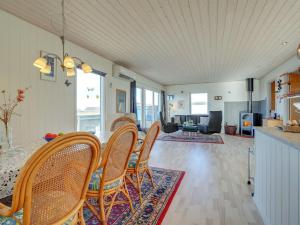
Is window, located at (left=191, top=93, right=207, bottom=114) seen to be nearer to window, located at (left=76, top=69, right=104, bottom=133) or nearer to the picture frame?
window, located at (left=76, top=69, right=104, bottom=133)

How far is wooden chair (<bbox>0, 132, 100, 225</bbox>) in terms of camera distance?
763 mm

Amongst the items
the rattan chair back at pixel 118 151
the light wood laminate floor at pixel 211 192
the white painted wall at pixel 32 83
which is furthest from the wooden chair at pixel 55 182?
the white painted wall at pixel 32 83

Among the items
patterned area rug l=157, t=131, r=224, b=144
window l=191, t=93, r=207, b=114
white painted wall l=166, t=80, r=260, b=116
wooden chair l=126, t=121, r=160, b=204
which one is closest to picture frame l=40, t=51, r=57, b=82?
wooden chair l=126, t=121, r=160, b=204

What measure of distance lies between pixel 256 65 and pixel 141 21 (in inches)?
173

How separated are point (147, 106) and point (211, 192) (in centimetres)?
576

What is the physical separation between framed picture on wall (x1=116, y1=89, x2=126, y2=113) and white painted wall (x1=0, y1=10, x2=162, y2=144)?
1.62 meters

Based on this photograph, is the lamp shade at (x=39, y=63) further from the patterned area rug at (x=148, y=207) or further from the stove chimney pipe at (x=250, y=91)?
the stove chimney pipe at (x=250, y=91)

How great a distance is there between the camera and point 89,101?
4086 mm

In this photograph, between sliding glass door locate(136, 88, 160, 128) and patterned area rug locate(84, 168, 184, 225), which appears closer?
patterned area rug locate(84, 168, 184, 225)

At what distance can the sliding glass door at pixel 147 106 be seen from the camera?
709 cm

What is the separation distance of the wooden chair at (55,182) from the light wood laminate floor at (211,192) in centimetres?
115

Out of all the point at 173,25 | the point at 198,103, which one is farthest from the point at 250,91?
the point at 173,25

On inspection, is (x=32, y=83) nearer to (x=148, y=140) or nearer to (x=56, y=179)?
(x=148, y=140)

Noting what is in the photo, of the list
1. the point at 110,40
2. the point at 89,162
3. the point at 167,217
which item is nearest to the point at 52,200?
the point at 89,162
